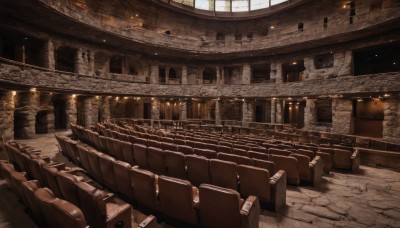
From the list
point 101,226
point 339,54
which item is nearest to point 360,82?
point 339,54

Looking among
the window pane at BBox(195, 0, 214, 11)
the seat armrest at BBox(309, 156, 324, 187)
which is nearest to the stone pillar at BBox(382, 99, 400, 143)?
the seat armrest at BBox(309, 156, 324, 187)

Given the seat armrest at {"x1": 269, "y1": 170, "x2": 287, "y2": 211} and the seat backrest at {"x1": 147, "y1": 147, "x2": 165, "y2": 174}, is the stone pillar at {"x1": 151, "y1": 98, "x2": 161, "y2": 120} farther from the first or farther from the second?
the seat armrest at {"x1": 269, "y1": 170, "x2": 287, "y2": 211}

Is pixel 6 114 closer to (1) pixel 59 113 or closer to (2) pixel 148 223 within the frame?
(1) pixel 59 113

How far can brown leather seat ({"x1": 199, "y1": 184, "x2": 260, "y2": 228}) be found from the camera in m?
2.39

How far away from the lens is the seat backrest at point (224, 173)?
12.0 feet

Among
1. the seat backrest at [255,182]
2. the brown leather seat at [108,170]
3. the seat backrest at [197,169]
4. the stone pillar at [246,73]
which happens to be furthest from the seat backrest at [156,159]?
the stone pillar at [246,73]

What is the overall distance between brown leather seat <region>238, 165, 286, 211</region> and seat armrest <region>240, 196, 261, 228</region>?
2.62ft

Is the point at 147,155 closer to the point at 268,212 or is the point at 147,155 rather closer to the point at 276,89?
the point at 268,212

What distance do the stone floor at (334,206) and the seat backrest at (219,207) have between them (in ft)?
2.86

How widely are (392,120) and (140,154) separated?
1585cm

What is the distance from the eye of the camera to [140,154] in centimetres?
518

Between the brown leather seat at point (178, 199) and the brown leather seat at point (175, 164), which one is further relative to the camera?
the brown leather seat at point (175, 164)

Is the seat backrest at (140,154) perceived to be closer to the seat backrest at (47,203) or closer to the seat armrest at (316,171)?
the seat backrest at (47,203)

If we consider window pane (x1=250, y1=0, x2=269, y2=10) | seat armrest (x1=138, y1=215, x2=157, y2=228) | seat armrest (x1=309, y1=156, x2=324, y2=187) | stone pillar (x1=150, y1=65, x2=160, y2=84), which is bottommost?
seat armrest (x1=309, y1=156, x2=324, y2=187)
